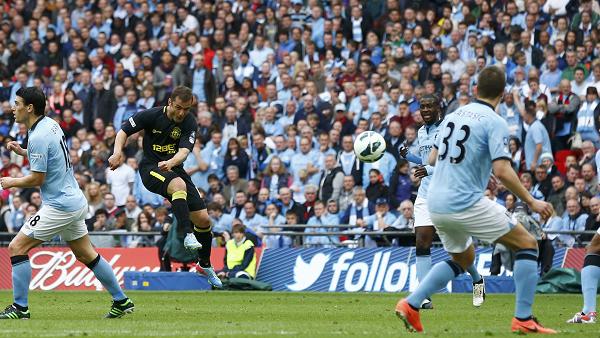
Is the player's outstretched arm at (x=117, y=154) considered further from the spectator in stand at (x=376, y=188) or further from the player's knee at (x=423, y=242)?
the spectator in stand at (x=376, y=188)

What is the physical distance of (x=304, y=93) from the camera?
27516 millimetres

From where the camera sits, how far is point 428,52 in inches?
1040

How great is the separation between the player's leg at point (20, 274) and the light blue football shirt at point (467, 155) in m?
4.82

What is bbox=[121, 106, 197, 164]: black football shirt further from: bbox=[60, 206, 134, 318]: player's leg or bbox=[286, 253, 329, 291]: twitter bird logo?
bbox=[286, 253, 329, 291]: twitter bird logo

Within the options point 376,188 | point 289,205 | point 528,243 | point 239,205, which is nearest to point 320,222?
point 289,205

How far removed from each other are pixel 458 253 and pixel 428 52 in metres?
15.8

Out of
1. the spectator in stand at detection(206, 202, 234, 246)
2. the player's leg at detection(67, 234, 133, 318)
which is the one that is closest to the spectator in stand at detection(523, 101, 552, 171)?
the spectator in stand at detection(206, 202, 234, 246)

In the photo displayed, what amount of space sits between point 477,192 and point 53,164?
483 cm

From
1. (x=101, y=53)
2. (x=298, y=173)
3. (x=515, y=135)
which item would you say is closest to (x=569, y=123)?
(x=515, y=135)

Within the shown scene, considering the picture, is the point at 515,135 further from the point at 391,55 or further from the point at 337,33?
the point at 337,33

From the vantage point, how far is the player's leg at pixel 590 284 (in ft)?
40.0

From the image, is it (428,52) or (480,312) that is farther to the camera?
(428,52)

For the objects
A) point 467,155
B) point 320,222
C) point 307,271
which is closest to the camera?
point 467,155

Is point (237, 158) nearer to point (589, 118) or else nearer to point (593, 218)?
point (589, 118)
